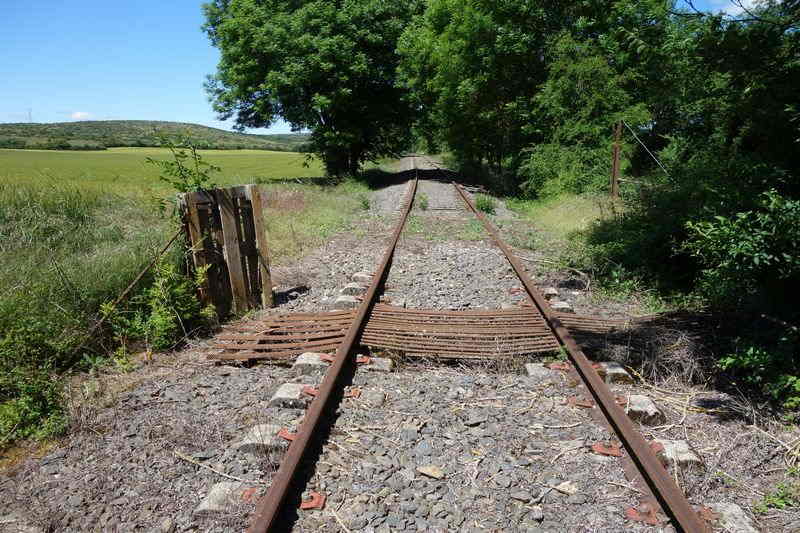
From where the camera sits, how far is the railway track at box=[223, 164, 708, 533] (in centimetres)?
253

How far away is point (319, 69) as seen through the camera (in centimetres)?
2114

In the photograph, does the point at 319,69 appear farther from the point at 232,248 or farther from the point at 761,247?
the point at 761,247

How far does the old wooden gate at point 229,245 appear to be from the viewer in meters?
5.26

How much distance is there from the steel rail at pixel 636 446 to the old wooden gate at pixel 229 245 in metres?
3.27

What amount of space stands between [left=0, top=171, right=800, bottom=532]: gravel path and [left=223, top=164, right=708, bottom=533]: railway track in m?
0.13

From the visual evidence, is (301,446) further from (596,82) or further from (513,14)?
(513,14)

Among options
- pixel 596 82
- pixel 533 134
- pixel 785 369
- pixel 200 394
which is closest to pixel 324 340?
pixel 200 394

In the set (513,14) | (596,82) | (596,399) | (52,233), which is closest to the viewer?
(596,399)

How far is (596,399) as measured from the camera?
359cm

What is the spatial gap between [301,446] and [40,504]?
132 cm

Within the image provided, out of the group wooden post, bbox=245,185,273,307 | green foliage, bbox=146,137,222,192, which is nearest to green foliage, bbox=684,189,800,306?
wooden post, bbox=245,185,273,307

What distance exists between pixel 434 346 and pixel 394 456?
5.31ft

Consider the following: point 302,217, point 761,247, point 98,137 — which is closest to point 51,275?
point 761,247

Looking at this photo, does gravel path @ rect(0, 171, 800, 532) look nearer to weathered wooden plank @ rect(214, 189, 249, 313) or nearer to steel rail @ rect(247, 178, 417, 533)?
steel rail @ rect(247, 178, 417, 533)
